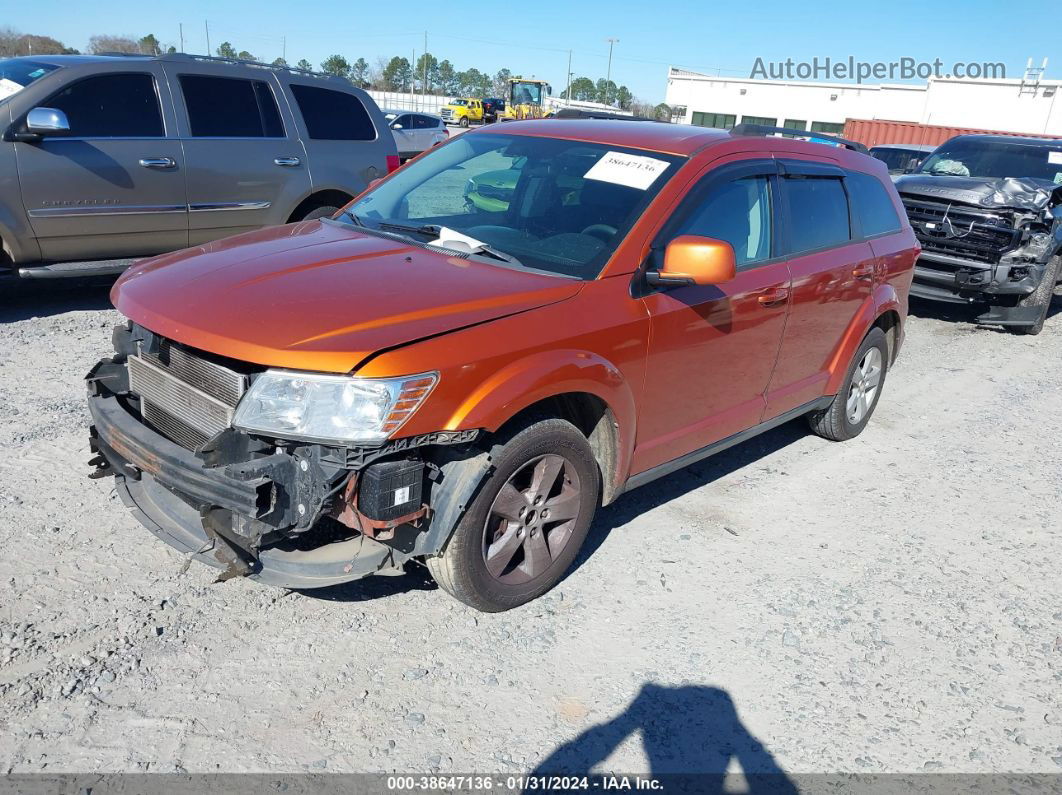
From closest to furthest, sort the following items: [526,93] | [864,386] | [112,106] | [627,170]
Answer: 1. [627,170]
2. [864,386]
3. [112,106]
4. [526,93]

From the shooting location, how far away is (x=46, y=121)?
6109mm

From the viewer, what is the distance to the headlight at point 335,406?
278cm

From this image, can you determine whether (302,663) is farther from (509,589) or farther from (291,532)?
(509,589)

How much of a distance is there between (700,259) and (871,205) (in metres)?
2.61

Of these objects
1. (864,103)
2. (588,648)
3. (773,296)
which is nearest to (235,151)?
(773,296)

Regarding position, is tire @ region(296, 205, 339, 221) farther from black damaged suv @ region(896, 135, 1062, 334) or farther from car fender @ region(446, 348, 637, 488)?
black damaged suv @ region(896, 135, 1062, 334)

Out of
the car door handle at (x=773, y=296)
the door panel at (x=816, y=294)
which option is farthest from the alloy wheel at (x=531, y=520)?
the door panel at (x=816, y=294)

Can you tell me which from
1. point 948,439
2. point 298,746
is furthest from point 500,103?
point 298,746

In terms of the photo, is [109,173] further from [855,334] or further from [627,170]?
[855,334]

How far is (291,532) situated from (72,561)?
132 cm

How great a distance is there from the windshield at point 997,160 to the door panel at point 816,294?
7.17 m

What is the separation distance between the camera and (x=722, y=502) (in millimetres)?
4793

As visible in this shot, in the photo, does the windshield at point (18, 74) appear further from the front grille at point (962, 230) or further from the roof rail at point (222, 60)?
the front grille at point (962, 230)

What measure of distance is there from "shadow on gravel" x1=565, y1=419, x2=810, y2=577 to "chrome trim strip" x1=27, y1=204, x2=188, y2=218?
4662 mm
